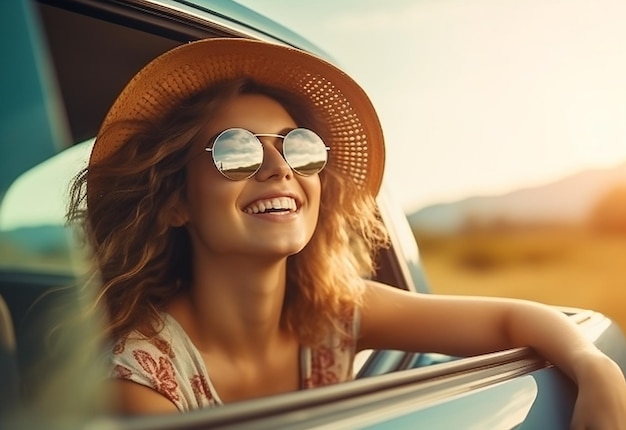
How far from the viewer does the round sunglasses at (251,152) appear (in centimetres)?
194

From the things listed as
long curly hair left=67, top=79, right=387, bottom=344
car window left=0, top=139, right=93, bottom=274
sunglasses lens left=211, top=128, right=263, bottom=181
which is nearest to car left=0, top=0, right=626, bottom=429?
car window left=0, top=139, right=93, bottom=274

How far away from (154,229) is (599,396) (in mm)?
1019

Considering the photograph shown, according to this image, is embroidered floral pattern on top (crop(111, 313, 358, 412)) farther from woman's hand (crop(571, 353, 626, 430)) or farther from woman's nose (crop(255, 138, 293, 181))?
woman's hand (crop(571, 353, 626, 430))

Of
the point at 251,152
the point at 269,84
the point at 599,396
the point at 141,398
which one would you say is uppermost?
the point at 269,84

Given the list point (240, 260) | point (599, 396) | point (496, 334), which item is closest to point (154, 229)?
point (240, 260)

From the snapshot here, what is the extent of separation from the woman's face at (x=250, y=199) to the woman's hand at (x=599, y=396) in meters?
0.64

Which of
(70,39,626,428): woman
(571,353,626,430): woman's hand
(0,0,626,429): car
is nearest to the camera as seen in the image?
(0,0,626,429): car

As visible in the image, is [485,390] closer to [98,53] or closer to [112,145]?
[112,145]

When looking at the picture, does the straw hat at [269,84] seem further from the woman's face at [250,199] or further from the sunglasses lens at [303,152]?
the sunglasses lens at [303,152]

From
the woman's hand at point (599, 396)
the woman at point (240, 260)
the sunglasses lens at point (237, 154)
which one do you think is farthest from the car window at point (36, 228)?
the woman's hand at point (599, 396)

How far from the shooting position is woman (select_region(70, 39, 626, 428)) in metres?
1.92

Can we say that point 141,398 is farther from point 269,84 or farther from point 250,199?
point 269,84

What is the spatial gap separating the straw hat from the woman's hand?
2.87ft

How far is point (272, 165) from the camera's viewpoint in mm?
1993
